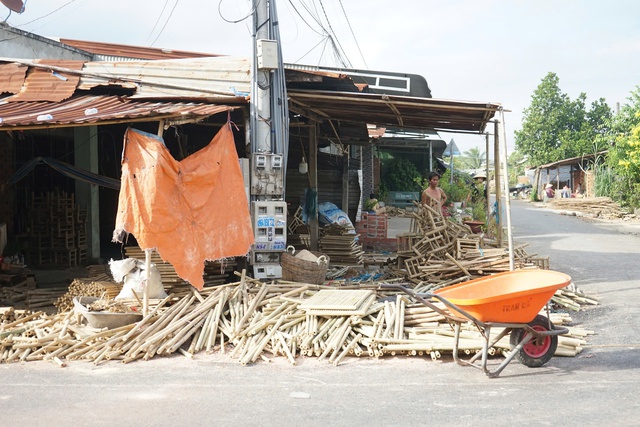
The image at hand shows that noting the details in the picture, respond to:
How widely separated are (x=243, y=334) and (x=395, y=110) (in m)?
5.42

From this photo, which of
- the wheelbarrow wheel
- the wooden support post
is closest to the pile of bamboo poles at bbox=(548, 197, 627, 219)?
the wooden support post

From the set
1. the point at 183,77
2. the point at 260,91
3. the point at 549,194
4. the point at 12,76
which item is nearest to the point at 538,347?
the point at 260,91

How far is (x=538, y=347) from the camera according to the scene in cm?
640

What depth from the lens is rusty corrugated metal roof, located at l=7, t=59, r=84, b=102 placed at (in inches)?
407

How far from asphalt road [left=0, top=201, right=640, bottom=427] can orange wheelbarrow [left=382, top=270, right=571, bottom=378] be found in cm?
20

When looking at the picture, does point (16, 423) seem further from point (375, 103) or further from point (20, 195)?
point (20, 195)

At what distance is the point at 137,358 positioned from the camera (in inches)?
277

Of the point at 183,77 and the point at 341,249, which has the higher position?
the point at 183,77

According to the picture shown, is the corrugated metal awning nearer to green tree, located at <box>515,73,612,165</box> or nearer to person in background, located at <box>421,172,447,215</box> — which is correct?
person in background, located at <box>421,172,447,215</box>

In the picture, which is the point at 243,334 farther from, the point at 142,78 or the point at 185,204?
the point at 142,78

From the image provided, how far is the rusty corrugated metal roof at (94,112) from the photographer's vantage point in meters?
8.36

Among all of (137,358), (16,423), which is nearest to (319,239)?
(137,358)

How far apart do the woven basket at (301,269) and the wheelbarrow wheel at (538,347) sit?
4041mm

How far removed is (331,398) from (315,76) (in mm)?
6170
